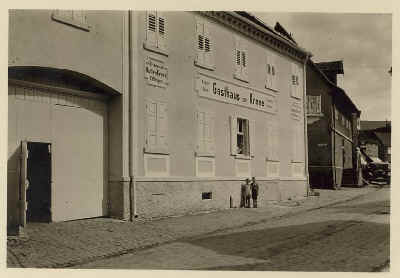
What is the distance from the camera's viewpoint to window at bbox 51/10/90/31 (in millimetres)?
9523

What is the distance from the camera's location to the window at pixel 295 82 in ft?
64.9

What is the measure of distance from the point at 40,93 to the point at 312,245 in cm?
637

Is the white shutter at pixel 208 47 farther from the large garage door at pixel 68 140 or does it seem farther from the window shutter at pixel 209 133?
the large garage door at pixel 68 140

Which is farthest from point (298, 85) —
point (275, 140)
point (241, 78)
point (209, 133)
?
point (209, 133)

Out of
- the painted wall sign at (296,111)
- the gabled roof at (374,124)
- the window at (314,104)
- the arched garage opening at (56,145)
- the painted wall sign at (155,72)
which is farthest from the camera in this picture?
the window at (314,104)

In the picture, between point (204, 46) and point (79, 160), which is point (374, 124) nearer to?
point (204, 46)

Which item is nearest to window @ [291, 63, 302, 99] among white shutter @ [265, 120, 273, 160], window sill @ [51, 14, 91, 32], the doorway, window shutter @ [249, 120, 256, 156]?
white shutter @ [265, 120, 273, 160]

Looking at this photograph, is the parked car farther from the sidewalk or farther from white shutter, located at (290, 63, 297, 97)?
the sidewalk

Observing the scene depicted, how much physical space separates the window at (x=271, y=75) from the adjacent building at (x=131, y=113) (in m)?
0.93

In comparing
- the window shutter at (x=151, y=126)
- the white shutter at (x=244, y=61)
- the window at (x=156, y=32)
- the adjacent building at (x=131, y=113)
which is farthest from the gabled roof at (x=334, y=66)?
the window shutter at (x=151, y=126)

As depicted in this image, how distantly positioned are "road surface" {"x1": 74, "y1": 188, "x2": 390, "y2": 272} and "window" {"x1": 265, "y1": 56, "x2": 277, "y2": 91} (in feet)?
25.5

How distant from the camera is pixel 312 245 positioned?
27.6 ft

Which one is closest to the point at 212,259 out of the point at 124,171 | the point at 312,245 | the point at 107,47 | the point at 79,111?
the point at 312,245

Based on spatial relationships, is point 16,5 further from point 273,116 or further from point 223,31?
point 273,116
